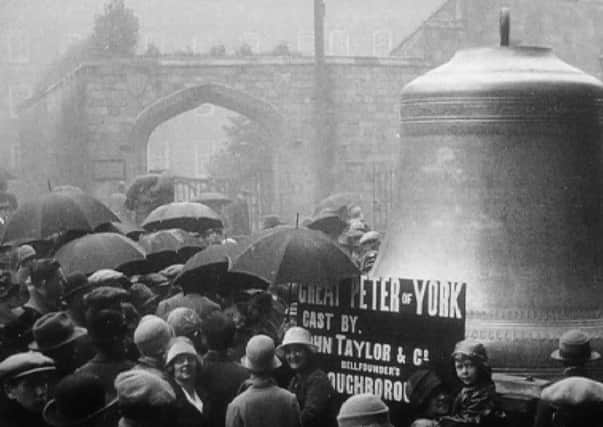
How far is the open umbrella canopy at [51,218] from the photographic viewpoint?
321 inches

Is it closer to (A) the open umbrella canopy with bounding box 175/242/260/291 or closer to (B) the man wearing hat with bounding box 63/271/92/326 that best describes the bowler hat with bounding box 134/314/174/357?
(B) the man wearing hat with bounding box 63/271/92/326

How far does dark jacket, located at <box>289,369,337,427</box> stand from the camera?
17.2 ft

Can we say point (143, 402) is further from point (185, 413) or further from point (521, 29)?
point (521, 29)

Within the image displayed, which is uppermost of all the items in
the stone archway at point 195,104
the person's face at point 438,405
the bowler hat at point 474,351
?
the stone archway at point 195,104

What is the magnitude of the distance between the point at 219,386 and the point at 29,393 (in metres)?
1.08

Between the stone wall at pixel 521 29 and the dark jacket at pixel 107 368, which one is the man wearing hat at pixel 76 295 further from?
the stone wall at pixel 521 29

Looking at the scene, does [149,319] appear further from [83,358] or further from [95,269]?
[95,269]

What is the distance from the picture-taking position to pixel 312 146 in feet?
79.4

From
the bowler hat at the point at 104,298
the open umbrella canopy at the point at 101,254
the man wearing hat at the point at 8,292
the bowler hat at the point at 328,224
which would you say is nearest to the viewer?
the bowler hat at the point at 104,298

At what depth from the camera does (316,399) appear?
17.3 feet

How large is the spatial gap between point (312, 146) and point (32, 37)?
102 ft

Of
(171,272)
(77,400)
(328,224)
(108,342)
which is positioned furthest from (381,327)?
(328,224)

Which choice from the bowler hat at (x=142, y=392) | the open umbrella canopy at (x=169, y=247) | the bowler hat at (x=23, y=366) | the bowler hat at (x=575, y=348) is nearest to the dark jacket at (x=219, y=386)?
the bowler hat at (x=23, y=366)

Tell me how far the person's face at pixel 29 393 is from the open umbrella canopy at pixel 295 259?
5.74 feet
